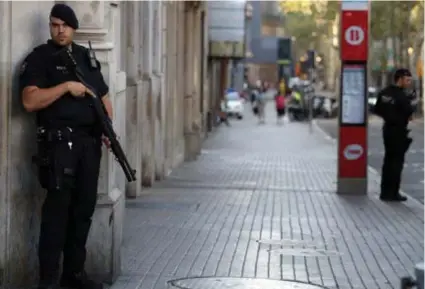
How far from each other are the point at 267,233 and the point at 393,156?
489 cm

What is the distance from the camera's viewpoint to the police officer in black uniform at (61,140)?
7730 millimetres

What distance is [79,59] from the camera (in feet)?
26.2

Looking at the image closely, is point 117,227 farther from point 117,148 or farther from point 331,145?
point 331,145

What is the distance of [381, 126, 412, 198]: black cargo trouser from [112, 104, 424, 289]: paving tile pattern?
408mm

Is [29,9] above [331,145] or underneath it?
above

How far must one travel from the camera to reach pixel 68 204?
7.89 metres

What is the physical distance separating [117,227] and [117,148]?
0.91 metres

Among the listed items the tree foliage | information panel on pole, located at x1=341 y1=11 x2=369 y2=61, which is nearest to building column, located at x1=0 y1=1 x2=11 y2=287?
information panel on pole, located at x1=341 y1=11 x2=369 y2=61

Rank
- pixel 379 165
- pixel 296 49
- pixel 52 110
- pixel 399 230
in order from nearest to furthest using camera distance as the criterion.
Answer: pixel 52 110 → pixel 399 230 → pixel 379 165 → pixel 296 49

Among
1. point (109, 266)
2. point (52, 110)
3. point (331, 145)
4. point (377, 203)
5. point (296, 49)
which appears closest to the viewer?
point (52, 110)

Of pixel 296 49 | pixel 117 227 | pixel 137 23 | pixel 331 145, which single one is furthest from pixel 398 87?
pixel 296 49

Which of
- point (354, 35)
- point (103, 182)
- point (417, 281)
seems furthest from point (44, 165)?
point (354, 35)

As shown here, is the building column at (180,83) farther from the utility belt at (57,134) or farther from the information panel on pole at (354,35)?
the utility belt at (57,134)

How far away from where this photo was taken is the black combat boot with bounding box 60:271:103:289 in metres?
8.07
